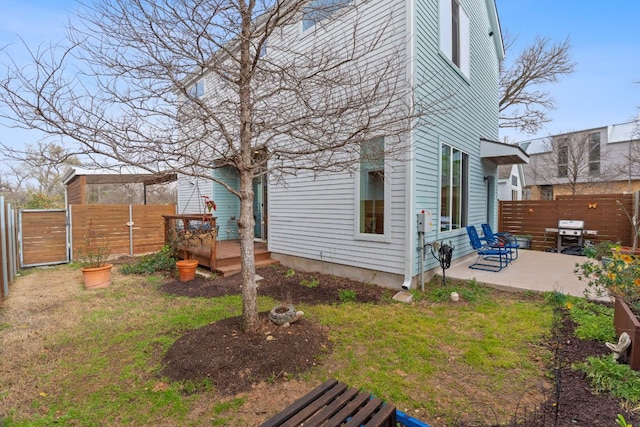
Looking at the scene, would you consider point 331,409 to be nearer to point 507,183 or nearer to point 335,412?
point 335,412

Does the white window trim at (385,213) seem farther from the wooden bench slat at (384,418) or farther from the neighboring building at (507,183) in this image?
the neighboring building at (507,183)

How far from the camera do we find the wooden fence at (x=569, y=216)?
8.69 metres

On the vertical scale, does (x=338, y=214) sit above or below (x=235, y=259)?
above

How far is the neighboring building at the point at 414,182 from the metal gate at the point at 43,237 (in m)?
5.16

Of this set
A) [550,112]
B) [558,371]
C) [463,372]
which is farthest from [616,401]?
[550,112]

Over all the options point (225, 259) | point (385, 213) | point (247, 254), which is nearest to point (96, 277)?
point (225, 259)

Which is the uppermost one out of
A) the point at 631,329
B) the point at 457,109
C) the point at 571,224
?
the point at 457,109

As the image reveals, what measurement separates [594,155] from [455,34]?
22.4 metres

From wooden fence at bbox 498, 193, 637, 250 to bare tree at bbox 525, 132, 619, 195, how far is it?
1140 cm

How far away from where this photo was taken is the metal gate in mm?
8305

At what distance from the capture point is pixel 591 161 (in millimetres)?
21281

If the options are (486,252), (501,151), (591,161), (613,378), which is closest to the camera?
(613,378)

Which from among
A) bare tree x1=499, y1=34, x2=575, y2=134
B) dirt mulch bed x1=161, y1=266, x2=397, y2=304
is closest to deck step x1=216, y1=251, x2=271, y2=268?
dirt mulch bed x1=161, y1=266, x2=397, y2=304

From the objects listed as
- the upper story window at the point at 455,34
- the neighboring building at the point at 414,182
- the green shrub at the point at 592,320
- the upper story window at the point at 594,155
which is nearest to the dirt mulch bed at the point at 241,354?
the neighboring building at the point at 414,182
